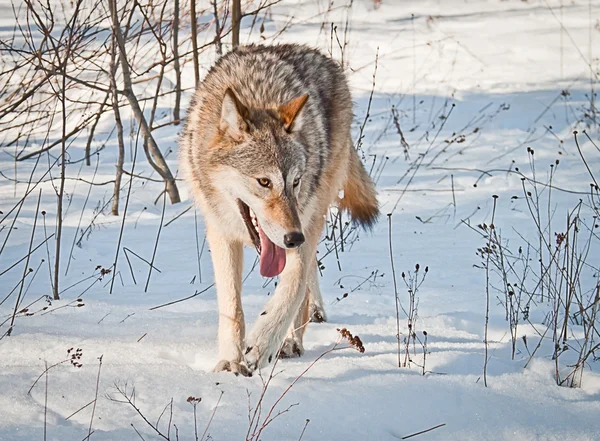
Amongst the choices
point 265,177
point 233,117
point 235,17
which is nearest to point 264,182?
point 265,177

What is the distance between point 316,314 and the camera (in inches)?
161

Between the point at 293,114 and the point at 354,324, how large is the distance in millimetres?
1354

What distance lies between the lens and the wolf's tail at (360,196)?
14.6 ft

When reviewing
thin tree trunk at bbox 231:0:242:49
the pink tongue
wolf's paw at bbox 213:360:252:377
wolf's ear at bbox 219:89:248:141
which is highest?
thin tree trunk at bbox 231:0:242:49

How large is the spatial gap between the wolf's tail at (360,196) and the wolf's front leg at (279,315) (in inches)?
39.7

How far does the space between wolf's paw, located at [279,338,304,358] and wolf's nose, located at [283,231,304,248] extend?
685mm

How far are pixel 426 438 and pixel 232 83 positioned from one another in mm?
2129

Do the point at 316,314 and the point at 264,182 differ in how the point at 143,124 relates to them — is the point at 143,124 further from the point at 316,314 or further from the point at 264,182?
the point at 264,182

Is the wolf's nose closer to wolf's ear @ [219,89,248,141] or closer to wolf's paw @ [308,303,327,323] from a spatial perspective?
wolf's ear @ [219,89,248,141]

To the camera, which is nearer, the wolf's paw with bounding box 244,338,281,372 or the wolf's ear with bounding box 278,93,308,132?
the wolf's paw with bounding box 244,338,281,372

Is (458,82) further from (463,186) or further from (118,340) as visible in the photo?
(118,340)

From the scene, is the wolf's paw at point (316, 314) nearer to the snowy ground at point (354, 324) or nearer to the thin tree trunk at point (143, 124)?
the snowy ground at point (354, 324)

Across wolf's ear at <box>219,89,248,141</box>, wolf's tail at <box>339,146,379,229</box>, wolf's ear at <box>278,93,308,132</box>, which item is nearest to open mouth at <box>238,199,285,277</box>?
wolf's ear at <box>219,89,248,141</box>

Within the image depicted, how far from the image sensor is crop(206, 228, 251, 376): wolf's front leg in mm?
3361
